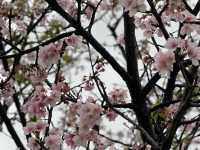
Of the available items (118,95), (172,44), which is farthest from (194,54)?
(118,95)

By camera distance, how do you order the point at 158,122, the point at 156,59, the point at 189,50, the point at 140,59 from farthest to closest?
the point at 140,59 < the point at 158,122 < the point at 156,59 < the point at 189,50

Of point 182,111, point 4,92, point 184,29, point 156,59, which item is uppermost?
point 4,92

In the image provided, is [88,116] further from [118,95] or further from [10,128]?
[10,128]

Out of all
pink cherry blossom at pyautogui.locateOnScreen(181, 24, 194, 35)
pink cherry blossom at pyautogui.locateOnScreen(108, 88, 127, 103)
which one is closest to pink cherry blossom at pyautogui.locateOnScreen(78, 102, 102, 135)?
pink cherry blossom at pyautogui.locateOnScreen(181, 24, 194, 35)

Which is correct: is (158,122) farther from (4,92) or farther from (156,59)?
(4,92)

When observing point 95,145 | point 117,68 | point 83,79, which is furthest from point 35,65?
point 95,145

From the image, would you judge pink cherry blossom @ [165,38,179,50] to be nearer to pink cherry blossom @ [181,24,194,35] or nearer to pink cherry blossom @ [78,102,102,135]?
pink cherry blossom @ [181,24,194,35]

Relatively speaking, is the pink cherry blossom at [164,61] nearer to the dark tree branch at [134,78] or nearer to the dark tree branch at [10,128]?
the dark tree branch at [134,78]

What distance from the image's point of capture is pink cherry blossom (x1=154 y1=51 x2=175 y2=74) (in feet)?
14.0

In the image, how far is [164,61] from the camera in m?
4.31

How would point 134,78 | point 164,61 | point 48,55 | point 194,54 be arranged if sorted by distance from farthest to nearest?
point 134,78 → point 48,55 → point 164,61 → point 194,54

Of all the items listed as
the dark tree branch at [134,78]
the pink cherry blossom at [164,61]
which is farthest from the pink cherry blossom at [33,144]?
the pink cherry blossom at [164,61]

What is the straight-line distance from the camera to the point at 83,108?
448cm

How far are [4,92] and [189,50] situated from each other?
8.79 feet
